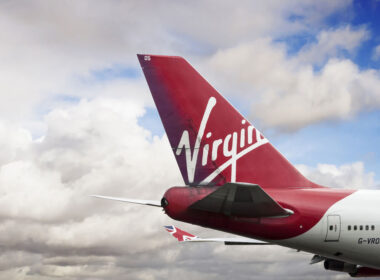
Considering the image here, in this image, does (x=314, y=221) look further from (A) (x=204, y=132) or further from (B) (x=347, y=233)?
(A) (x=204, y=132)

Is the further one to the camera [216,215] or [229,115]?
[229,115]

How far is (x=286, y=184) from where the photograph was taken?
78.8 feet

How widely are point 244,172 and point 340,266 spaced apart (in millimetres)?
10990

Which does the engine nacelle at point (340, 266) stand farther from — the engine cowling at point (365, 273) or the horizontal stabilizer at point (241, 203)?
the horizontal stabilizer at point (241, 203)

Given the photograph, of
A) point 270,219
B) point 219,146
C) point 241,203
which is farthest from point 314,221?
point 219,146

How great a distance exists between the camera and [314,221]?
22.9m

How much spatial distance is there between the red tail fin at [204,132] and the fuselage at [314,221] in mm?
992

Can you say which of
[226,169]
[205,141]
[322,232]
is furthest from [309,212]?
[205,141]

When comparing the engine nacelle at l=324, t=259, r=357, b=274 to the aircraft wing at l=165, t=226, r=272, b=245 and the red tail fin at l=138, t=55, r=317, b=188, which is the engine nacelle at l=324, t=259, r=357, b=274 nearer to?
the aircraft wing at l=165, t=226, r=272, b=245

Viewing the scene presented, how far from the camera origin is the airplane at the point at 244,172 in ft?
74.4

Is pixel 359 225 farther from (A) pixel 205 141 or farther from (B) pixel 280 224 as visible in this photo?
(A) pixel 205 141

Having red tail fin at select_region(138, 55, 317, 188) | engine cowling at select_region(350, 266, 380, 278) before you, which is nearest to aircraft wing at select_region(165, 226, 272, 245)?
engine cowling at select_region(350, 266, 380, 278)

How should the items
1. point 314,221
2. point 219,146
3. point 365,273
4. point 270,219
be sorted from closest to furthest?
point 270,219 → point 314,221 → point 219,146 → point 365,273

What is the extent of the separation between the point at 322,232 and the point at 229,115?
6875 mm
